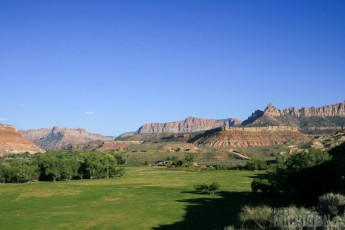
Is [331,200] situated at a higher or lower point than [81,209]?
higher

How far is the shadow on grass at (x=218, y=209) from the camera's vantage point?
4394cm

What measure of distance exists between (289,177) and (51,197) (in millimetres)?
40482

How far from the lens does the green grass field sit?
151ft

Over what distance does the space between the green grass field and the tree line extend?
24.6 metres

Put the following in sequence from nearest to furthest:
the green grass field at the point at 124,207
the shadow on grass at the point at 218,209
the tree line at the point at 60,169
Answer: the shadow on grass at the point at 218,209, the green grass field at the point at 124,207, the tree line at the point at 60,169

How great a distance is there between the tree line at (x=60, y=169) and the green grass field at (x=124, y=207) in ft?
80.7

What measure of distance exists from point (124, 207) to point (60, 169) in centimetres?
5702

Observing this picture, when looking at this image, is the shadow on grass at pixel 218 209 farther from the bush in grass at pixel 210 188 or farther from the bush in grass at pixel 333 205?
the bush in grass at pixel 333 205

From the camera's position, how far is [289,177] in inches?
2153

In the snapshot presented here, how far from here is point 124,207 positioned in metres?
58.0

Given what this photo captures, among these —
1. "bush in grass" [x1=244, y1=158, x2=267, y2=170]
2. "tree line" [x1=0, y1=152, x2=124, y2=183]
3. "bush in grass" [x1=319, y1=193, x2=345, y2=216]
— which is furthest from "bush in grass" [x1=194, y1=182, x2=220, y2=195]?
"bush in grass" [x1=244, y1=158, x2=267, y2=170]

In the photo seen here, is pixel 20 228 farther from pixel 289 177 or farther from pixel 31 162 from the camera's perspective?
pixel 31 162

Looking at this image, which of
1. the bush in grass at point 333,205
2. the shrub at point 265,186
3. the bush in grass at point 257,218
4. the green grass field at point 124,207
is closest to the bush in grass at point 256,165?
the green grass field at point 124,207

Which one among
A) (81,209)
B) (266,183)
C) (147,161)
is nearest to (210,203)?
(266,183)
